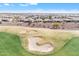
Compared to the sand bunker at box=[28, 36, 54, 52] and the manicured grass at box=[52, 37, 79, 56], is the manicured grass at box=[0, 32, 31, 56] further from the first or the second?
the manicured grass at box=[52, 37, 79, 56]

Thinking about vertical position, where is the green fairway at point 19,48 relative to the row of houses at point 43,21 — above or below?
below

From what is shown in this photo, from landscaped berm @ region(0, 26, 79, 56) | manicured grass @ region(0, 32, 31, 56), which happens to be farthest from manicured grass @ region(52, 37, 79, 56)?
manicured grass @ region(0, 32, 31, 56)

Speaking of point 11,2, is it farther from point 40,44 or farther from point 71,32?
point 71,32

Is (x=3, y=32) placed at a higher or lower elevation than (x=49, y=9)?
lower

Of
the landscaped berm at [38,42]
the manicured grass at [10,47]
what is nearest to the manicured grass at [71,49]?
the landscaped berm at [38,42]

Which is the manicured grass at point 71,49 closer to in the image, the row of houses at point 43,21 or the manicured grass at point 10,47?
the row of houses at point 43,21

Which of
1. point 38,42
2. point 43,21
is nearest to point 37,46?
point 38,42

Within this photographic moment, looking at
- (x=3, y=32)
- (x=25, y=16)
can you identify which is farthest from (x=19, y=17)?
(x=3, y=32)

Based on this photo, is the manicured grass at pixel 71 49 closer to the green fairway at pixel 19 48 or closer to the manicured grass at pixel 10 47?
the green fairway at pixel 19 48
